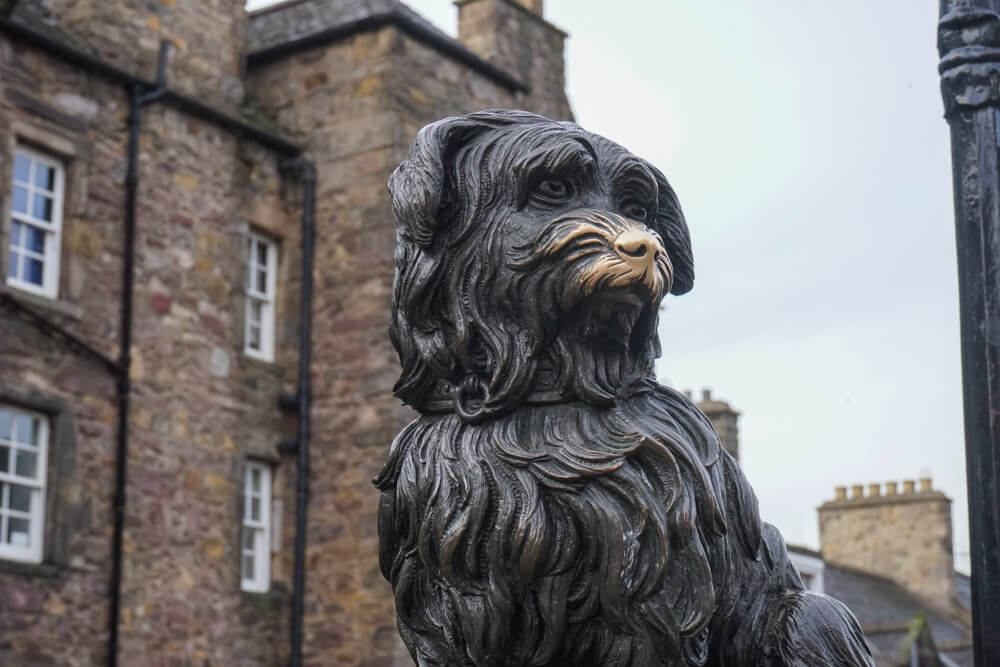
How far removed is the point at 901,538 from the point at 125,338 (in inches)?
858

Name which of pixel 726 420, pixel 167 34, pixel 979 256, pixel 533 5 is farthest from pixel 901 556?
pixel 979 256

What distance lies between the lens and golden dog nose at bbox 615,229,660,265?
3137 millimetres

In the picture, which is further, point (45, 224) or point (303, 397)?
point (303, 397)

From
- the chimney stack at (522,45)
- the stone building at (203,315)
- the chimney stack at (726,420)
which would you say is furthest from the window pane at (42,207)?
the chimney stack at (726,420)

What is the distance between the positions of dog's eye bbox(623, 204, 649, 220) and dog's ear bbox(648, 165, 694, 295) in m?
0.08

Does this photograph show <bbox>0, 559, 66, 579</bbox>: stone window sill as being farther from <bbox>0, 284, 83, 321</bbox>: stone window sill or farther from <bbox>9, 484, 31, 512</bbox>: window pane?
<bbox>0, 284, 83, 321</bbox>: stone window sill

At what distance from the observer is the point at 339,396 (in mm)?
17359

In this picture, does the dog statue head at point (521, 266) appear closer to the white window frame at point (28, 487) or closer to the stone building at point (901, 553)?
the white window frame at point (28, 487)

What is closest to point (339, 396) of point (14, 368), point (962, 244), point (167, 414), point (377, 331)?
point (377, 331)

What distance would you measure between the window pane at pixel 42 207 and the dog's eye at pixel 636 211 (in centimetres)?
1262

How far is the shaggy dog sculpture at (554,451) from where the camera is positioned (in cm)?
312

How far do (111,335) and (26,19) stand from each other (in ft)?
10.0

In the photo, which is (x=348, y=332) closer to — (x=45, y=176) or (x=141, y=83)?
(x=141, y=83)

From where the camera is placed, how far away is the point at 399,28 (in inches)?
706
